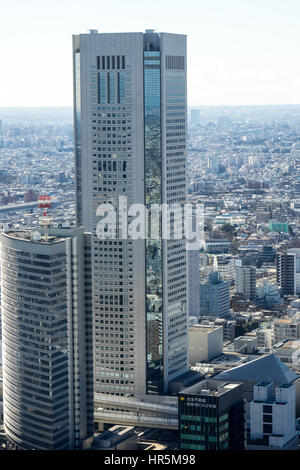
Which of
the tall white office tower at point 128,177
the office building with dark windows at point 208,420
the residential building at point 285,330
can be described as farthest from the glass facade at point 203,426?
the residential building at point 285,330

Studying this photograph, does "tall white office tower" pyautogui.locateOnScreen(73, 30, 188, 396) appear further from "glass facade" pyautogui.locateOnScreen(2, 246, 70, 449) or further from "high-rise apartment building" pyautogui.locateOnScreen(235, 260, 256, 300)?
"high-rise apartment building" pyautogui.locateOnScreen(235, 260, 256, 300)

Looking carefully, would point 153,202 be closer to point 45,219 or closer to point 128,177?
point 128,177

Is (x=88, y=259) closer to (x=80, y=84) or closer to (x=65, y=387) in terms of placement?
(x=65, y=387)

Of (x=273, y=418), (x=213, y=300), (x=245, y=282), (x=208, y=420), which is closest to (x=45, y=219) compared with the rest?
(x=208, y=420)

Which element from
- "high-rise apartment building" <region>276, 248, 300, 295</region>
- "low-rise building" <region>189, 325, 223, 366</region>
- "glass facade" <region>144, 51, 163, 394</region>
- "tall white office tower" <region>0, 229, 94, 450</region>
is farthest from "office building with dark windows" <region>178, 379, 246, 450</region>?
"high-rise apartment building" <region>276, 248, 300, 295</region>

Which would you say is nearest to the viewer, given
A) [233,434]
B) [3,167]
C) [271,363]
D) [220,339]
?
[233,434]

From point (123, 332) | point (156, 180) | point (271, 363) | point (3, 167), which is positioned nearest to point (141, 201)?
point (156, 180)
